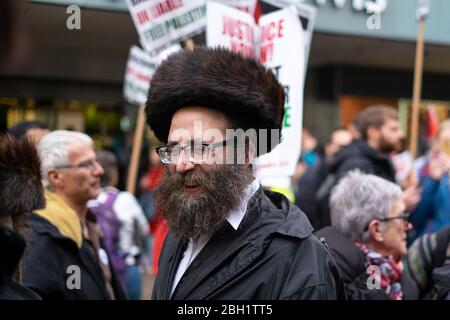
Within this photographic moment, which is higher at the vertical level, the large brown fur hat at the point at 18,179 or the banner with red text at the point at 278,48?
the banner with red text at the point at 278,48

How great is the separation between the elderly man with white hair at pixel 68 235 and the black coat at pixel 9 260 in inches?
53.1

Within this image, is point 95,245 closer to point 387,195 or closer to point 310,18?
point 387,195

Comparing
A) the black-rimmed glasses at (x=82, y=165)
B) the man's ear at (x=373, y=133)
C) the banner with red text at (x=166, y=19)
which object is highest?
the banner with red text at (x=166, y=19)

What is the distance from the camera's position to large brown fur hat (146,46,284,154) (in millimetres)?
2549

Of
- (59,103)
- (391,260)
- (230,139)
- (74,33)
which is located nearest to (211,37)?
(391,260)

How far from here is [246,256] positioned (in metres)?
2.44

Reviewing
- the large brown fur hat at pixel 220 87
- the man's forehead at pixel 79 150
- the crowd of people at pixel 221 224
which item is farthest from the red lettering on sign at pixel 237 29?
the large brown fur hat at pixel 220 87

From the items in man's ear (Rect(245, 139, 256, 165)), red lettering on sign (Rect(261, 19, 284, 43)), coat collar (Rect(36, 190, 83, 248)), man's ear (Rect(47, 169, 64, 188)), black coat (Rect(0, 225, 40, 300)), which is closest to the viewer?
black coat (Rect(0, 225, 40, 300))

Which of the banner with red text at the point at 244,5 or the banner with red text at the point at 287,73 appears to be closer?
the banner with red text at the point at 287,73

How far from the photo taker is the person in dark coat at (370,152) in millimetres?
5719

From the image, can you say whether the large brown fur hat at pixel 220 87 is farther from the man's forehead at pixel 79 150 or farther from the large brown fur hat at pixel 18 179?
the man's forehead at pixel 79 150

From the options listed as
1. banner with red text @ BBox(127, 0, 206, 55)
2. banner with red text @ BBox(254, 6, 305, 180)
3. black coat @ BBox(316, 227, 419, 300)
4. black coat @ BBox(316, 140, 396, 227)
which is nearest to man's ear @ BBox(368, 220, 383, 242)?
black coat @ BBox(316, 227, 419, 300)

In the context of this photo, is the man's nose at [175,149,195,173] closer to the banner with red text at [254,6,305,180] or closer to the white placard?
the banner with red text at [254,6,305,180]

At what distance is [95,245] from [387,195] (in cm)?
163
